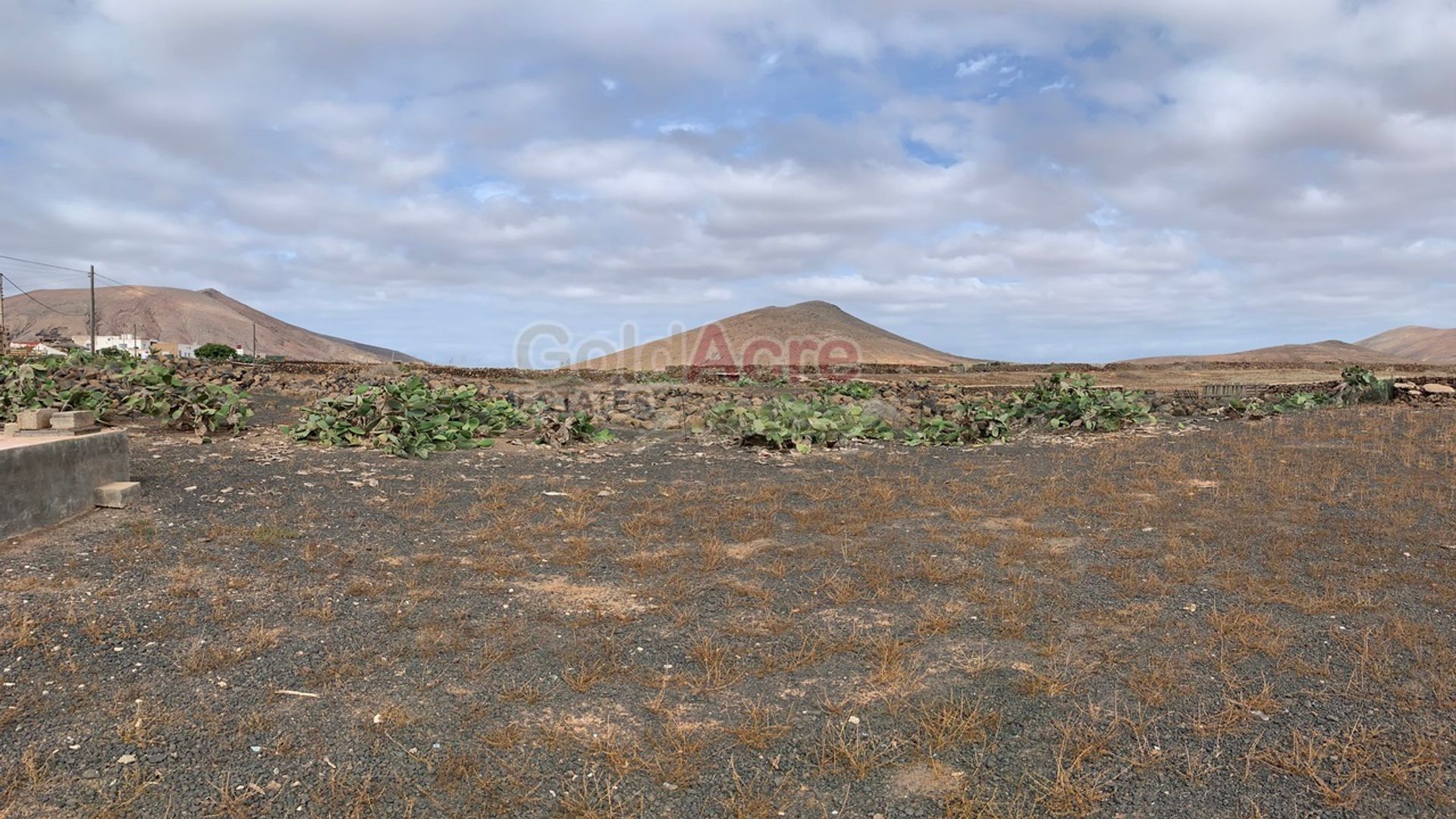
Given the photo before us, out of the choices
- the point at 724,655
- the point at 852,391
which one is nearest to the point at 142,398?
the point at 724,655

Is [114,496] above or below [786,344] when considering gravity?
below

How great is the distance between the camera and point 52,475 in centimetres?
682

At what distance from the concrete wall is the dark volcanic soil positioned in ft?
1.20

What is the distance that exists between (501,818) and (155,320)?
183367 mm

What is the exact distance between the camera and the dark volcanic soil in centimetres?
330

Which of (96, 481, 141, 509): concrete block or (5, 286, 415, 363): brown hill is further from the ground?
(5, 286, 415, 363): brown hill

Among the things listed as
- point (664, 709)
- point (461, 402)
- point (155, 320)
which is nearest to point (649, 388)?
point (461, 402)

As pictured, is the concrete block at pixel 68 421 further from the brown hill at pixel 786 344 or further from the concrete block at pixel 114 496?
the brown hill at pixel 786 344

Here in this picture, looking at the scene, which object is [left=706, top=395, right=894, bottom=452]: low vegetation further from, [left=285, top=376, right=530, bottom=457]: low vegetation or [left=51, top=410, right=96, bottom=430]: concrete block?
[left=51, top=410, right=96, bottom=430]: concrete block

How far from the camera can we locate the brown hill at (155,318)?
473ft

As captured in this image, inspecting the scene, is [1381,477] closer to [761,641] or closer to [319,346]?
[761,641]

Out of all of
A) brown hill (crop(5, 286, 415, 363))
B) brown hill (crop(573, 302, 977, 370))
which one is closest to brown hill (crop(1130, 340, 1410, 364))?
brown hill (crop(573, 302, 977, 370))

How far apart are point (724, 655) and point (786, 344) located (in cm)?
5257

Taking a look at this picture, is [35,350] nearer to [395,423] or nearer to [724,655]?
[395,423]
